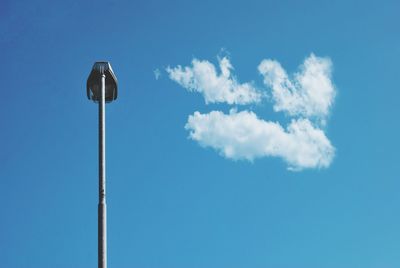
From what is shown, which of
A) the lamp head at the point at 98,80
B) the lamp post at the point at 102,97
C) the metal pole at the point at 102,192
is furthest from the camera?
the lamp head at the point at 98,80

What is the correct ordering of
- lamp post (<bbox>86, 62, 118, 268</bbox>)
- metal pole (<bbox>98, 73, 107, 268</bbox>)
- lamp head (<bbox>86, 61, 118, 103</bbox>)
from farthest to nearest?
lamp head (<bbox>86, 61, 118, 103</bbox>) → lamp post (<bbox>86, 62, 118, 268</bbox>) → metal pole (<bbox>98, 73, 107, 268</bbox>)

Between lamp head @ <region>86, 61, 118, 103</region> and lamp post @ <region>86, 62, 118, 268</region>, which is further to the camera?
lamp head @ <region>86, 61, 118, 103</region>

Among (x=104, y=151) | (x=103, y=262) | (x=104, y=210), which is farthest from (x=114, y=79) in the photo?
(x=103, y=262)

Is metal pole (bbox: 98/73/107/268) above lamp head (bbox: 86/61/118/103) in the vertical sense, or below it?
below

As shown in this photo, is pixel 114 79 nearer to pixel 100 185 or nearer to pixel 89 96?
pixel 89 96

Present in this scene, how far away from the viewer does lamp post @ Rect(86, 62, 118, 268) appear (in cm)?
1361

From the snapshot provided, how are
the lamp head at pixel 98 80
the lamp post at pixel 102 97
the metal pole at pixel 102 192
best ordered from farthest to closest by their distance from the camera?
the lamp head at pixel 98 80 → the lamp post at pixel 102 97 → the metal pole at pixel 102 192

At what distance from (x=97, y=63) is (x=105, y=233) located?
3.34 metres

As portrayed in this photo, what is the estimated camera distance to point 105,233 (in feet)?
44.2

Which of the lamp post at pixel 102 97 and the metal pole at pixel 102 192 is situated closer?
the metal pole at pixel 102 192

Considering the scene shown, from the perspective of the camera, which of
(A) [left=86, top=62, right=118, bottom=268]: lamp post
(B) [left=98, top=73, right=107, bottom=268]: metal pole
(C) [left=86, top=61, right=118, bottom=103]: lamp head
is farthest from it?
(C) [left=86, top=61, right=118, bottom=103]: lamp head

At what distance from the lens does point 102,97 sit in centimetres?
1454

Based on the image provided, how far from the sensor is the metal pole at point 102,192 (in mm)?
13344

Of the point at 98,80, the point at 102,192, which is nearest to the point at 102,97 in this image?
the point at 98,80
